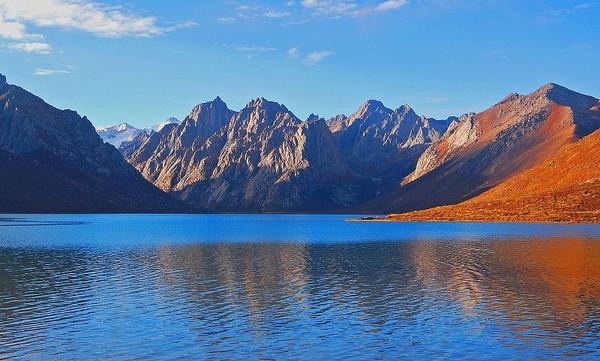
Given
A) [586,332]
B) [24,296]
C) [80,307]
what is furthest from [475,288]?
[24,296]

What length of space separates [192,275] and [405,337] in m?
40.4

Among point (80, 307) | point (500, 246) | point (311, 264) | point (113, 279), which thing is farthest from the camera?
point (500, 246)

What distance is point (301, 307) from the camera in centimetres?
5612

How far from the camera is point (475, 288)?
67250mm

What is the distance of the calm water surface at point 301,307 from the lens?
41.2m

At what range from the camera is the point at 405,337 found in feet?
146

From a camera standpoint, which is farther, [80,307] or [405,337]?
[80,307]

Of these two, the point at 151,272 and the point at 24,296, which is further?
the point at 151,272

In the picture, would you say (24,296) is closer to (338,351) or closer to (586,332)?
(338,351)

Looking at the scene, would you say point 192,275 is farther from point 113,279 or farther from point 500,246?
point 500,246

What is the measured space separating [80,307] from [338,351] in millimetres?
26534

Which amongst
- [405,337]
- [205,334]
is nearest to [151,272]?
[205,334]

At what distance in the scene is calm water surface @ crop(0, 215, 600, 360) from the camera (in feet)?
135

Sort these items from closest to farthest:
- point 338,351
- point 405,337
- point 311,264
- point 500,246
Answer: point 338,351, point 405,337, point 311,264, point 500,246
